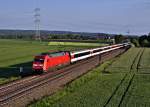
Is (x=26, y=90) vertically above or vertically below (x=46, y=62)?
below

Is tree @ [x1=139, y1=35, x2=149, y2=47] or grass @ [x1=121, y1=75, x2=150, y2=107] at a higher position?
grass @ [x1=121, y1=75, x2=150, y2=107]

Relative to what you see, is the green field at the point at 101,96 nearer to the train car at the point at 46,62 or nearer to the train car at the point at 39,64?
the train car at the point at 39,64

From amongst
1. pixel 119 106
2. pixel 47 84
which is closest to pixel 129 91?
pixel 119 106

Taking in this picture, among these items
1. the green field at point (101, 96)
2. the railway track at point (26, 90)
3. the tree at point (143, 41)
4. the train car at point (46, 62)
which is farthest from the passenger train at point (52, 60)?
the tree at point (143, 41)

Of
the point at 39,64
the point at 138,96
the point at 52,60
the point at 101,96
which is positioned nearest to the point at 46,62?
the point at 39,64

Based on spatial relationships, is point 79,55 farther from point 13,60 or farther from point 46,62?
point 46,62

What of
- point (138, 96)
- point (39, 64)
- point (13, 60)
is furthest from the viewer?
point (13, 60)

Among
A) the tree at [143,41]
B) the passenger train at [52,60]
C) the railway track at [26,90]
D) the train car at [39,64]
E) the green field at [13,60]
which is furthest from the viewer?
the tree at [143,41]

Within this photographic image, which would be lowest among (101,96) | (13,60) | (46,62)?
(13,60)

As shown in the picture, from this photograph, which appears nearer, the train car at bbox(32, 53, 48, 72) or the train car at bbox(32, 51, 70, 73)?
the train car at bbox(32, 53, 48, 72)

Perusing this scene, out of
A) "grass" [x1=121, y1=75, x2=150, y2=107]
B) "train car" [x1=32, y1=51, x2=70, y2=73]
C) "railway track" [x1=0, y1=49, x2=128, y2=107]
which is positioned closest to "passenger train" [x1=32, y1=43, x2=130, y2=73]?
"train car" [x1=32, y1=51, x2=70, y2=73]

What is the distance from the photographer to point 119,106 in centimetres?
2144

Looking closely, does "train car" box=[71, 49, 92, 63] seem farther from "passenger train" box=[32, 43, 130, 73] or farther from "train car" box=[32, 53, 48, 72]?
"train car" box=[32, 53, 48, 72]

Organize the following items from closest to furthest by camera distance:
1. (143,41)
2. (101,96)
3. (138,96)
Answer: (138,96), (101,96), (143,41)
